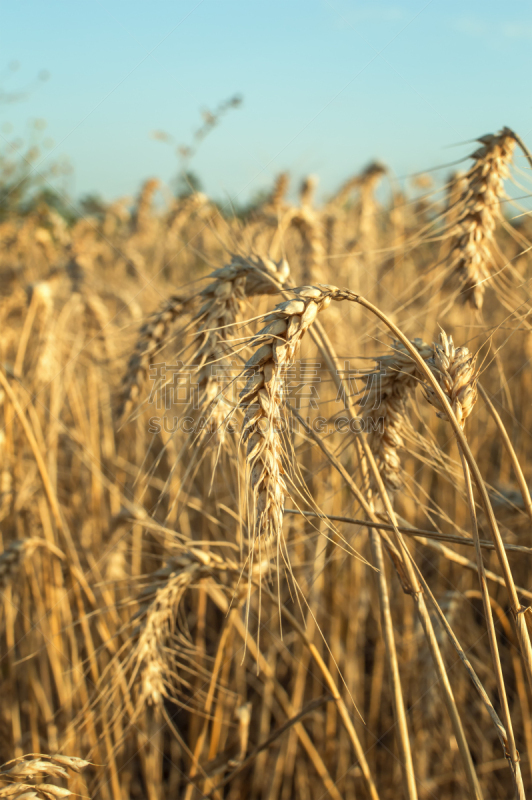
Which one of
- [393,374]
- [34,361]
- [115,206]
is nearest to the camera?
[393,374]

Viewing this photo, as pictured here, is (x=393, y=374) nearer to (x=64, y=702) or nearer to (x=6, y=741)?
(x=64, y=702)

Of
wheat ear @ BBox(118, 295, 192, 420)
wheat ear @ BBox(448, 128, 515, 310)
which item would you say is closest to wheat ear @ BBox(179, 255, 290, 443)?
wheat ear @ BBox(118, 295, 192, 420)

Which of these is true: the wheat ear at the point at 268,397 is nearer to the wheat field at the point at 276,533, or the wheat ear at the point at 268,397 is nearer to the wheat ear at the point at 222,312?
the wheat field at the point at 276,533

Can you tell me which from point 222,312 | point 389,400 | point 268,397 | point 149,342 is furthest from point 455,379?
point 149,342

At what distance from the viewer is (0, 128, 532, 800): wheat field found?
67 centimetres

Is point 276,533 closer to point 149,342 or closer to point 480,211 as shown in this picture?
point 149,342

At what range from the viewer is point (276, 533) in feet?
2.25

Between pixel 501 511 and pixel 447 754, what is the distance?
796mm

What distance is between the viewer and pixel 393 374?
2.45ft

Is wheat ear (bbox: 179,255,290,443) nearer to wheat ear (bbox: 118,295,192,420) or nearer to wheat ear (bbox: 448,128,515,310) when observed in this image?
wheat ear (bbox: 118,295,192,420)

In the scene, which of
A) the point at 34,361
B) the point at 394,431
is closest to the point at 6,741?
the point at 34,361

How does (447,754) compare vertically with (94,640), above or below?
below

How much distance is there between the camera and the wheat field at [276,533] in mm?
669

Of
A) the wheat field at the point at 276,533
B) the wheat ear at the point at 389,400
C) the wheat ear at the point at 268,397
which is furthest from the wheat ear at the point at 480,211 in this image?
the wheat ear at the point at 268,397
